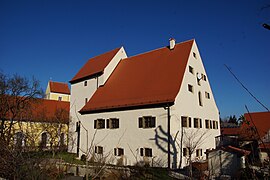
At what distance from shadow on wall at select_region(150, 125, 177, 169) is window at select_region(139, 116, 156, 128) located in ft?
2.06

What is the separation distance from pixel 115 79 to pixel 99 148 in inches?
313

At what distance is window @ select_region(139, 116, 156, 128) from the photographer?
60.9 feet

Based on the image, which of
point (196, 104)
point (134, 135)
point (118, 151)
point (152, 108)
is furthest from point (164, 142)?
point (196, 104)

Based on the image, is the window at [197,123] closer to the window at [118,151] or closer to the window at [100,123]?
the window at [118,151]

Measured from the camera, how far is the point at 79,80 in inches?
1178

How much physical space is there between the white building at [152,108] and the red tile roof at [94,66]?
0.70 ft

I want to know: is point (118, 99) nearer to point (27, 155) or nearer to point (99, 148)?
point (99, 148)

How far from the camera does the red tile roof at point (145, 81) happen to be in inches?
762

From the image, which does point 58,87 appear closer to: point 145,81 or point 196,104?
point 145,81

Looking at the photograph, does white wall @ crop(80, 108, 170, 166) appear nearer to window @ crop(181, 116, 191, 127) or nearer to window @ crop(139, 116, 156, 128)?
window @ crop(139, 116, 156, 128)

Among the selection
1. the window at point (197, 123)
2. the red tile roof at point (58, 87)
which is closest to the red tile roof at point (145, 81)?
the window at point (197, 123)

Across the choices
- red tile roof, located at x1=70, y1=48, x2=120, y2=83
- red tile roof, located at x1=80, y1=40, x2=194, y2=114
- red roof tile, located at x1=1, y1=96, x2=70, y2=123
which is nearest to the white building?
red tile roof, located at x1=80, y1=40, x2=194, y2=114

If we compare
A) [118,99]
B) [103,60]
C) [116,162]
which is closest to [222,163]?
[116,162]

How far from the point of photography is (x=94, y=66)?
97.7 feet
